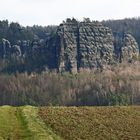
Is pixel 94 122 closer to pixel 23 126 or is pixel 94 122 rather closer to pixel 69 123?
pixel 69 123

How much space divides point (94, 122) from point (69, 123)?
2.31 m

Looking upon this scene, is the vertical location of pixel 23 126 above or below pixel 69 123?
above

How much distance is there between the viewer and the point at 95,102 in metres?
187

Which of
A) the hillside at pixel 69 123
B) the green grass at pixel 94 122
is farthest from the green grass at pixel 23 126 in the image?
the green grass at pixel 94 122

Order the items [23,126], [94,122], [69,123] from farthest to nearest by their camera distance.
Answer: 1. [94,122]
2. [69,123]
3. [23,126]

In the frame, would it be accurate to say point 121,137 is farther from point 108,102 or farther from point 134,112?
point 108,102

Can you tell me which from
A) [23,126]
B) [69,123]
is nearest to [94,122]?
[69,123]

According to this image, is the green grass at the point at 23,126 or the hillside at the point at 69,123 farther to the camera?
the hillside at the point at 69,123

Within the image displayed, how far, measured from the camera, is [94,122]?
162 ft

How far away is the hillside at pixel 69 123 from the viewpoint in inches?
1735

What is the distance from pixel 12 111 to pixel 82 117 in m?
7.00

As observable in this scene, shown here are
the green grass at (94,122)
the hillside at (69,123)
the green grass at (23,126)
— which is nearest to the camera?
the green grass at (23,126)

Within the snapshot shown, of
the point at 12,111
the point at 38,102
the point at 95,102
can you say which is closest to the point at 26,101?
the point at 38,102

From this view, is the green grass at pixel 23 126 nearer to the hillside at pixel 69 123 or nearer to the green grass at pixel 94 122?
the hillside at pixel 69 123
